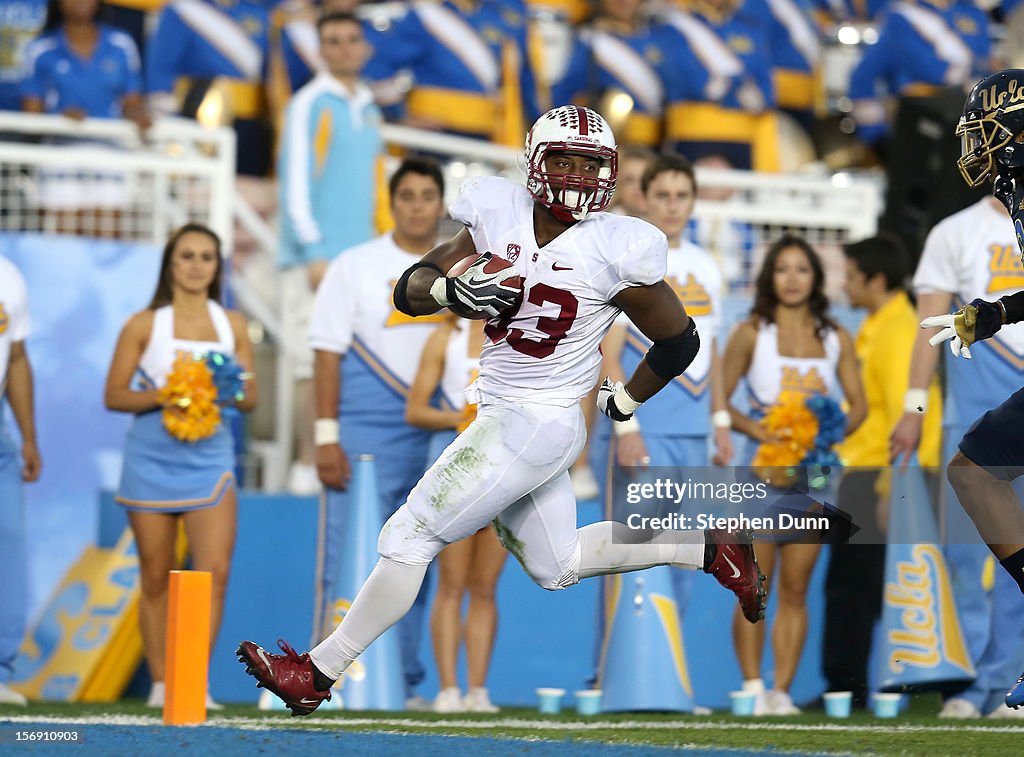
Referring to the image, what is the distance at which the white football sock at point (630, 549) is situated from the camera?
225 inches

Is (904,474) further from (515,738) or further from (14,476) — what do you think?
(14,476)

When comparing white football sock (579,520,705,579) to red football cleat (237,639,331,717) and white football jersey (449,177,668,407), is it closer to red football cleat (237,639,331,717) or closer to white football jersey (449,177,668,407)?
white football jersey (449,177,668,407)

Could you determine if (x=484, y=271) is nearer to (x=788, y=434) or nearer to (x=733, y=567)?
(x=733, y=567)

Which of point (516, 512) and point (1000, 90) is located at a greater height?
point (1000, 90)

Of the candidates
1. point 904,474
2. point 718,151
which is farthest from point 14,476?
point 718,151

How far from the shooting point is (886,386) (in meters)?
8.16

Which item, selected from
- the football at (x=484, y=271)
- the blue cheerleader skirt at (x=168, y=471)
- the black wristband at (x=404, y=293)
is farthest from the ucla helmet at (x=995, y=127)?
the blue cheerleader skirt at (x=168, y=471)

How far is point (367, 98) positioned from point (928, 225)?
282cm

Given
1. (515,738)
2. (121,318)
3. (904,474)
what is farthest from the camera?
(121,318)

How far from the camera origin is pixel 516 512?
18.3 feet

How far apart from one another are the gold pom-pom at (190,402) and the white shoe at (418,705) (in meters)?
1.31

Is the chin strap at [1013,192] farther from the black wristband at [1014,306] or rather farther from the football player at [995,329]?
the black wristband at [1014,306]

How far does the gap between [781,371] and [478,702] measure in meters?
1.81

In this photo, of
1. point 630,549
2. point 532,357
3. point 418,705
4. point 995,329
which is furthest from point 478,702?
point 995,329
